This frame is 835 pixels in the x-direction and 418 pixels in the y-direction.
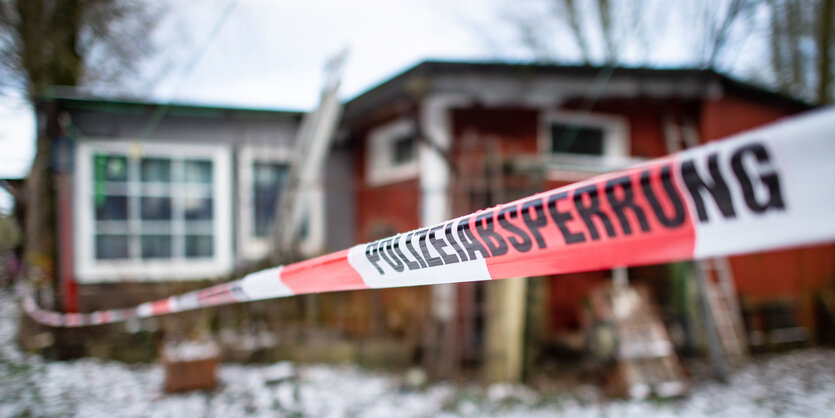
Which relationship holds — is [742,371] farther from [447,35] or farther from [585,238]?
[447,35]

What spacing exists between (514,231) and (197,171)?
6523 mm

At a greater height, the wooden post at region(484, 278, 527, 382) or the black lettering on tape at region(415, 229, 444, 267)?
the black lettering on tape at region(415, 229, 444, 267)

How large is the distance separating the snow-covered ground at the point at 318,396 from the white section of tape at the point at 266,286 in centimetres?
166

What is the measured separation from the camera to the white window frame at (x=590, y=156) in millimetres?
6289

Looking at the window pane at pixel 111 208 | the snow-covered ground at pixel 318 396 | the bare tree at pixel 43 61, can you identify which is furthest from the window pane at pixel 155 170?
the snow-covered ground at pixel 318 396

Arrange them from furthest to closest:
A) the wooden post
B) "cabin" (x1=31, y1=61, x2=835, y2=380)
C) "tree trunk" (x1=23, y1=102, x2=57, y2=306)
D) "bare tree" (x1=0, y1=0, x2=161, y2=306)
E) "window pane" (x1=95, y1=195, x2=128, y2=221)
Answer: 1. "window pane" (x1=95, y1=195, x2=128, y2=221)
2. "tree trunk" (x1=23, y1=102, x2=57, y2=306)
3. "bare tree" (x1=0, y1=0, x2=161, y2=306)
4. "cabin" (x1=31, y1=61, x2=835, y2=380)
5. the wooden post

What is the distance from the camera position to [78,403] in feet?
12.7

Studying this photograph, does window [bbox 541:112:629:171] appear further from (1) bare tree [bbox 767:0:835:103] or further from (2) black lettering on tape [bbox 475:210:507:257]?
(2) black lettering on tape [bbox 475:210:507:257]

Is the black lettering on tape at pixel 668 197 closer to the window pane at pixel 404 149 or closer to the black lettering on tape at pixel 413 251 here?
the black lettering on tape at pixel 413 251

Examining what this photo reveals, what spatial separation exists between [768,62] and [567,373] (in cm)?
838

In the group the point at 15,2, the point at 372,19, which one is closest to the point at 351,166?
the point at 372,19

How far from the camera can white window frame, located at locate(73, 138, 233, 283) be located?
20.5 ft

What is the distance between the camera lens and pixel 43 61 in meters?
5.80

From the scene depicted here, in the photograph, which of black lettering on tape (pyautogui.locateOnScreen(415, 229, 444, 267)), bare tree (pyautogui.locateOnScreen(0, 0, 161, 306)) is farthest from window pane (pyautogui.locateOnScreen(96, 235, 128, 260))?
black lettering on tape (pyautogui.locateOnScreen(415, 229, 444, 267))
